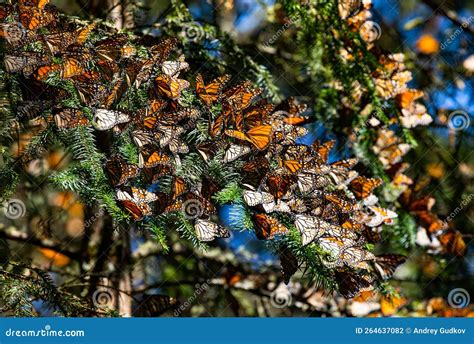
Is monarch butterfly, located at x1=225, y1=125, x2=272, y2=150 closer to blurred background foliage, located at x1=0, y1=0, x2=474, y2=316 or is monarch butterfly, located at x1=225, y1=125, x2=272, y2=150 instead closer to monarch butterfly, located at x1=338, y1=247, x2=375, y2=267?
monarch butterfly, located at x1=338, y1=247, x2=375, y2=267

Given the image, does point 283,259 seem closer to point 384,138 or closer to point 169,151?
point 169,151

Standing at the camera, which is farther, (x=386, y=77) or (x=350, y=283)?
(x=386, y=77)

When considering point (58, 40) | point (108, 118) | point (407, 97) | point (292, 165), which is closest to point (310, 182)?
point (292, 165)

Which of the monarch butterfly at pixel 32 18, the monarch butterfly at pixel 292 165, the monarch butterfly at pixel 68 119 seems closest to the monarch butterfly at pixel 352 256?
the monarch butterfly at pixel 292 165

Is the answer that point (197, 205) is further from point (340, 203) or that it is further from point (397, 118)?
point (397, 118)

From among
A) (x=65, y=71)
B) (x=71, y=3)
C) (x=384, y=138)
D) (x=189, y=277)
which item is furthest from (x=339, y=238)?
(x=71, y=3)

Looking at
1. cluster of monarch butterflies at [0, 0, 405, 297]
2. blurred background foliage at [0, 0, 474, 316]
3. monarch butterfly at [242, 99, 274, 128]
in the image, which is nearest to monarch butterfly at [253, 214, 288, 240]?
cluster of monarch butterflies at [0, 0, 405, 297]
